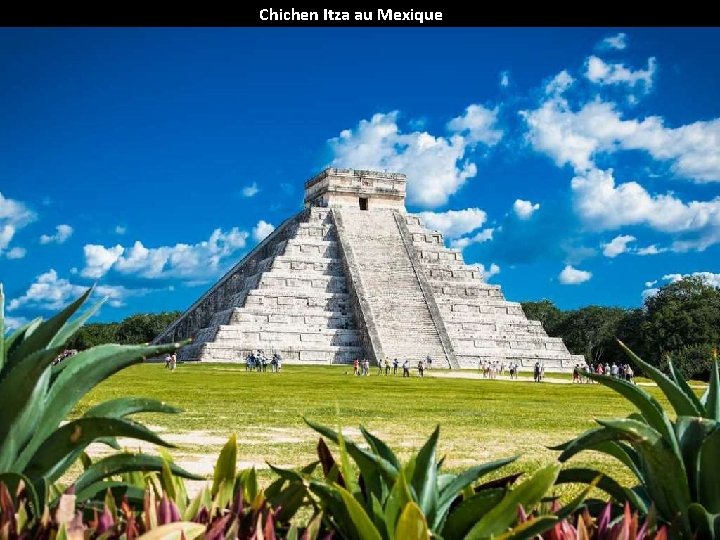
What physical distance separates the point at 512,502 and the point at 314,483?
0.56 meters

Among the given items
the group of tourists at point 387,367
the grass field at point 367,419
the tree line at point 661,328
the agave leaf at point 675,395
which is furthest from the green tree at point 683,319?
the agave leaf at point 675,395

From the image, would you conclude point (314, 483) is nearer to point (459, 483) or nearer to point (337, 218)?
point (459, 483)

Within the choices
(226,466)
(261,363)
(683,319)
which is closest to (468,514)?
(226,466)

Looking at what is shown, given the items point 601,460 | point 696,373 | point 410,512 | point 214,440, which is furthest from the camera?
point 696,373

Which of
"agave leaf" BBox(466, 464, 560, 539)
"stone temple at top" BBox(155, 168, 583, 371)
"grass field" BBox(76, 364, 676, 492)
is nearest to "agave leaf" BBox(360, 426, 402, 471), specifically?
"agave leaf" BBox(466, 464, 560, 539)

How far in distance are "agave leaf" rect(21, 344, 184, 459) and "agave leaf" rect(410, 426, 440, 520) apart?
0.83 m

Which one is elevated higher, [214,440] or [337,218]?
[337,218]

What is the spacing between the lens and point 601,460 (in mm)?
8102

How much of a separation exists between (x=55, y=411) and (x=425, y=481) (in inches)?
44.1

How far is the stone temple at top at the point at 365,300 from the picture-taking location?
116 ft

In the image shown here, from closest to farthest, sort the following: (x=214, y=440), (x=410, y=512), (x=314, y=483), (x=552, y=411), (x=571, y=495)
Result: 1. (x=410, y=512)
2. (x=314, y=483)
3. (x=571, y=495)
4. (x=214, y=440)
5. (x=552, y=411)

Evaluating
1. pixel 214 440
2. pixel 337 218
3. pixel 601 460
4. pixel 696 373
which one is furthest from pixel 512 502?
pixel 696 373

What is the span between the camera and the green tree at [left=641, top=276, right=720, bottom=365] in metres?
53.5

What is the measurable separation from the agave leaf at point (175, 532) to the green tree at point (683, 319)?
53.5 metres
